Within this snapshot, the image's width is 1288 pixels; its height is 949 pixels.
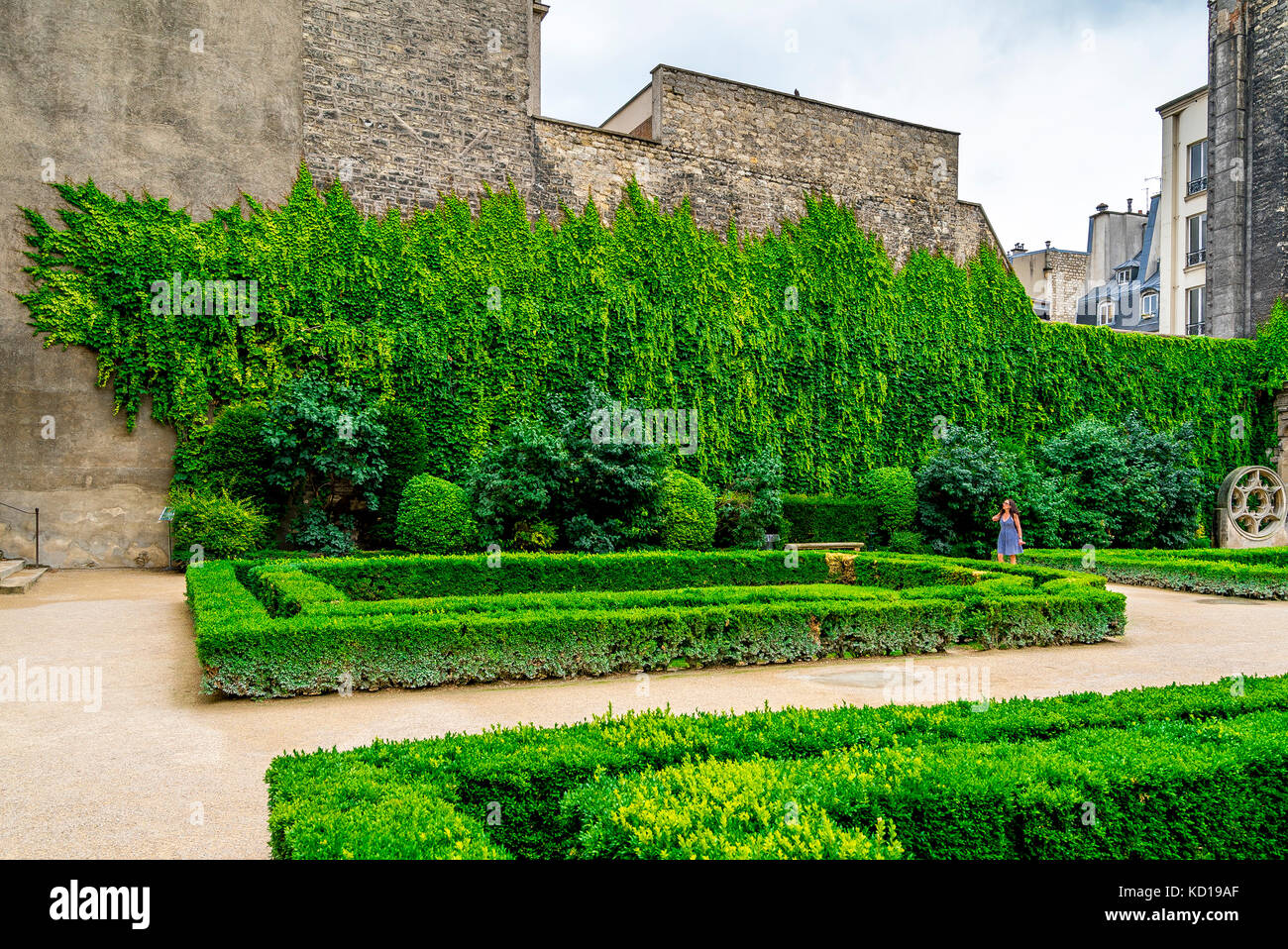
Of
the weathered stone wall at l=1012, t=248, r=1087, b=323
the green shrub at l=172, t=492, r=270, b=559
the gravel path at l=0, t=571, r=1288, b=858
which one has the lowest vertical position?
the gravel path at l=0, t=571, r=1288, b=858

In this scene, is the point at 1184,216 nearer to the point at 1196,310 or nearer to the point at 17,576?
the point at 1196,310

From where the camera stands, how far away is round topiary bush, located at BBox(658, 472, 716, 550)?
581 inches

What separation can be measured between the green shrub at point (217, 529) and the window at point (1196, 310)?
86.2 ft

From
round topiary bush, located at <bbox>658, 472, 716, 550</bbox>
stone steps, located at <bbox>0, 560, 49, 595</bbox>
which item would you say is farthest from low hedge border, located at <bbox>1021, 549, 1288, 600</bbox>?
stone steps, located at <bbox>0, 560, 49, 595</bbox>

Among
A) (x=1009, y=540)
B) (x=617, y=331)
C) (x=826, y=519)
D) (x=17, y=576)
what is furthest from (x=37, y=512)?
(x=1009, y=540)

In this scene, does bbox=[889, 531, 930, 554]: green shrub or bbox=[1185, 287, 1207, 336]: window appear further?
bbox=[1185, 287, 1207, 336]: window

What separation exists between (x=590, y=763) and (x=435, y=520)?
11.1 metres

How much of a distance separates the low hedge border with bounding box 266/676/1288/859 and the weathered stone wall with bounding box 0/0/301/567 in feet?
44.1

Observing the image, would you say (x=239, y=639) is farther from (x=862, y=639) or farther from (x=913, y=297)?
(x=913, y=297)

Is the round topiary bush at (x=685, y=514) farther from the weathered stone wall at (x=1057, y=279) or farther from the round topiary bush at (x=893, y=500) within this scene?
the weathered stone wall at (x=1057, y=279)

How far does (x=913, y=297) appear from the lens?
2162 centimetres

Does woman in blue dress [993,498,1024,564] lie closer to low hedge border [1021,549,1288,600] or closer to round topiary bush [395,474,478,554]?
low hedge border [1021,549,1288,600]

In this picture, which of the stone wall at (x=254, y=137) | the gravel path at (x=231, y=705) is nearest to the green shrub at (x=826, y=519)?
the stone wall at (x=254, y=137)

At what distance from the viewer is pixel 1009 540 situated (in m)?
14.4
